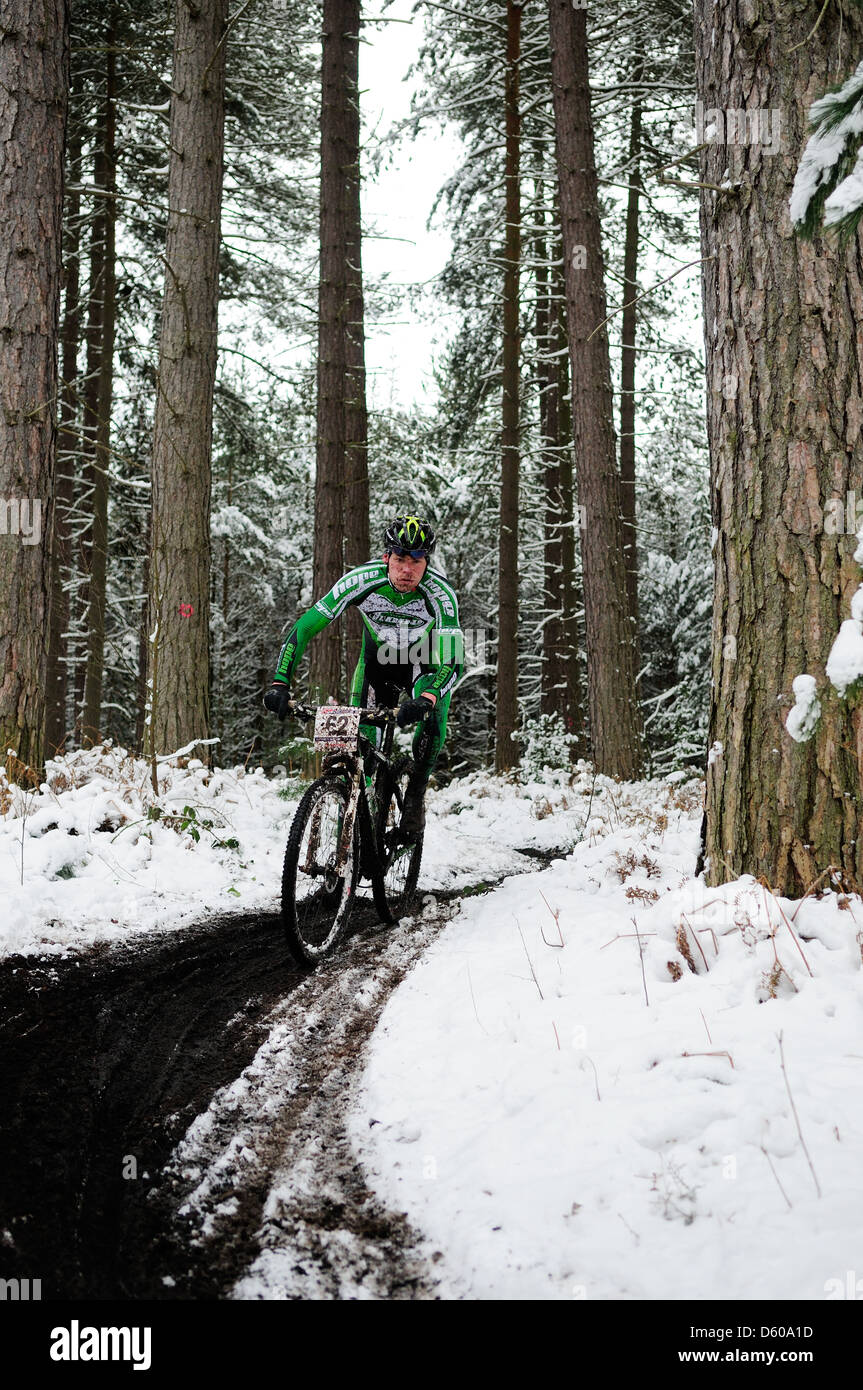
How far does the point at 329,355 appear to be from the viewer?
38.2 feet

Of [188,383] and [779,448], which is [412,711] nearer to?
[779,448]

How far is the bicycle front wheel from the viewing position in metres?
4.38

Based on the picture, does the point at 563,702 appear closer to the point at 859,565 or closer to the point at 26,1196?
the point at 859,565

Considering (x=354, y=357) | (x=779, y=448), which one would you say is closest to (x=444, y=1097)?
(x=779, y=448)

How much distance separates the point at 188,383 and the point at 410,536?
4.41m

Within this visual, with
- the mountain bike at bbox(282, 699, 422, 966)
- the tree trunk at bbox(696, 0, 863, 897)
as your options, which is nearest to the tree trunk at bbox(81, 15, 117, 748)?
the mountain bike at bbox(282, 699, 422, 966)

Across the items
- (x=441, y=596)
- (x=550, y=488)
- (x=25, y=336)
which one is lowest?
(x=441, y=596)

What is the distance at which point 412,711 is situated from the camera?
511 centimetres

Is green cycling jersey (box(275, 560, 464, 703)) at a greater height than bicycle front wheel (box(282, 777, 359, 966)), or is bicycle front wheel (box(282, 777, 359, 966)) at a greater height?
green cycling jersey (box(275, 560, 464, 703))

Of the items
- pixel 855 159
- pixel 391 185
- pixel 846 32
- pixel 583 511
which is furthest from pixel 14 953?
pixel 391 185

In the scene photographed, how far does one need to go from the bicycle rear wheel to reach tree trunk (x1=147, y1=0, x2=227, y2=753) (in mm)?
3172

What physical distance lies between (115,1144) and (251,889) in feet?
10.8

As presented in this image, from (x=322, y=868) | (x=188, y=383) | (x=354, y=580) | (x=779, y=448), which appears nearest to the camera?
(x=779, y=448)

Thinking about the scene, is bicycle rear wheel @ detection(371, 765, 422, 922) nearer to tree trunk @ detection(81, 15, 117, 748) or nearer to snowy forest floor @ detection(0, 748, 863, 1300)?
snowy forest floor @ detection(0, 748, 863, 1300)
